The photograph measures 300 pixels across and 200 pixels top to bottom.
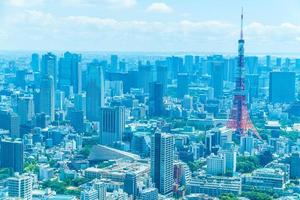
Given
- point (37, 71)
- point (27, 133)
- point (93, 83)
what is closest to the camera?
point (27, 133)

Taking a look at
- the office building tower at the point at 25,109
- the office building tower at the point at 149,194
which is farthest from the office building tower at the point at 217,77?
the office building tower at the point at 149,194

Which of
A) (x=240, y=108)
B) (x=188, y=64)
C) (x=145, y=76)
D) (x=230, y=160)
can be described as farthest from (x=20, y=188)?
(x=188, y=64)

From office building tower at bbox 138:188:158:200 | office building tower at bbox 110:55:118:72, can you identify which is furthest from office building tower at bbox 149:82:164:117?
office building tower at bbox 138:188:158:200

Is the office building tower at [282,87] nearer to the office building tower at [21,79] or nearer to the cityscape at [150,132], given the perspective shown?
the cityscape at [150,132]

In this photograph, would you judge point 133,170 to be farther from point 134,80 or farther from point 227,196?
point 134,80

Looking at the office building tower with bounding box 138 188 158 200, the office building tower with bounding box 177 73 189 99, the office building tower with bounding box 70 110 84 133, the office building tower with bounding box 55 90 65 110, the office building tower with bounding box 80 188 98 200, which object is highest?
the office building tower with bounding box 177 73 189 99

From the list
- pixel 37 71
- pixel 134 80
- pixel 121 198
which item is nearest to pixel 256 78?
pixel 134 80

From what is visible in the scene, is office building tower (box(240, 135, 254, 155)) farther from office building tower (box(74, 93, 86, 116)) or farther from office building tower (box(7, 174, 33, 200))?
office building tower (box(74, 93, 86, 116))

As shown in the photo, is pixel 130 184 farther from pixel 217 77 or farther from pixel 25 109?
pixel 217 77
